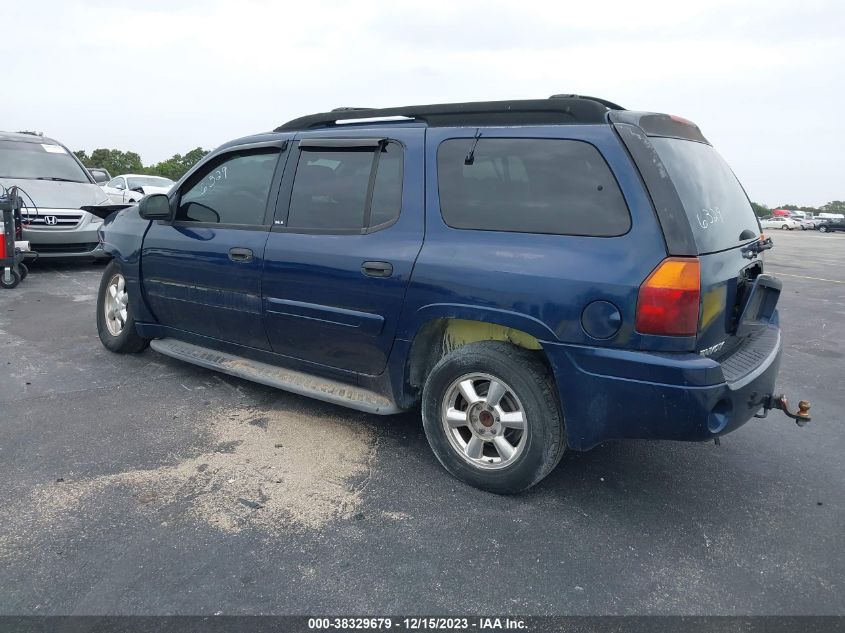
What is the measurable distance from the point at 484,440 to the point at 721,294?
128cm

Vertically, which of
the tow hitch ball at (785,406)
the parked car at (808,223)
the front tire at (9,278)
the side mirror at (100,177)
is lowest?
the parked car at (808,223)

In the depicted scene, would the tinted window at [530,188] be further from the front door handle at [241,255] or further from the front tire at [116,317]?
the front tire at [116,317]

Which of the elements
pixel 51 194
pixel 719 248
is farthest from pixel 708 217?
pixel 51 194

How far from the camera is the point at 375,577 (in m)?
2.54

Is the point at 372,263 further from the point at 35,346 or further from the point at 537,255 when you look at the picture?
the point at 35,346

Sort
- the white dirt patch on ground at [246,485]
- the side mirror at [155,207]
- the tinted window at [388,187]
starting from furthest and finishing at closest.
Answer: the side mirror at [155,207]
the tinted window at [388,187]
the white dirt patch on ground at [246,485]

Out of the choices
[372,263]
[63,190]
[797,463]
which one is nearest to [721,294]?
[797,463]

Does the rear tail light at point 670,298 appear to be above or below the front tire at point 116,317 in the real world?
above

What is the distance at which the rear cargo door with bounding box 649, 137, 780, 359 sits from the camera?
111 inches

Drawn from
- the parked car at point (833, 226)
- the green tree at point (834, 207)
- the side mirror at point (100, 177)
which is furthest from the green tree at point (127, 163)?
the green tree at point (834, 207)

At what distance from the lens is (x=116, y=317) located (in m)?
5.31

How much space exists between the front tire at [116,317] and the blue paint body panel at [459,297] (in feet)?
2.70

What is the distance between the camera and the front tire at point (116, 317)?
5.13 m

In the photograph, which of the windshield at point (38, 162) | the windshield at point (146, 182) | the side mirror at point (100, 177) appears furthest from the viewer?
the windshield at point (146, 182)
